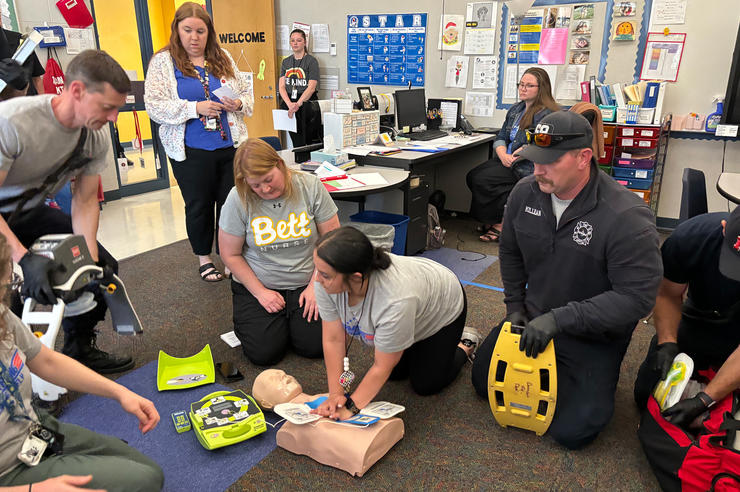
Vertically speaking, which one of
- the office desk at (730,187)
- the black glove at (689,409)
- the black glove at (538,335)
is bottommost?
the black glove at (689,409)

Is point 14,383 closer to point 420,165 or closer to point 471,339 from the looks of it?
point 471,339

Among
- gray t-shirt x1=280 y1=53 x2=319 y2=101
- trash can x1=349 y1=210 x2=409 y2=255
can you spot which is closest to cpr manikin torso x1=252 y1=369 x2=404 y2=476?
trash can x1=349 y1=210 x2=409 y2=255

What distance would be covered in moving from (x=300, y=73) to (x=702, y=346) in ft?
14.5

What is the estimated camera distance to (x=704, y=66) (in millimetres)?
3920

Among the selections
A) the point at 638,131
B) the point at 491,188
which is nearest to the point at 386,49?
the point at 491,188

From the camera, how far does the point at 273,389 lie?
2.01 metres

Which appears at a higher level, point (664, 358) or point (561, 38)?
point (561, 38)

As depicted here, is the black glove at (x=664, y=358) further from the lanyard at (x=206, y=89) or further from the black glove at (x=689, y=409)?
the lanyard at (x=206, y=89)

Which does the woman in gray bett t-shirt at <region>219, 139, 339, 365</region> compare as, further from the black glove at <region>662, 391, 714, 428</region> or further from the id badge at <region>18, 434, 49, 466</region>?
the black glove at <region>662, 391, 714, 428</region>

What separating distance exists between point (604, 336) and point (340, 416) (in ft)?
3.20

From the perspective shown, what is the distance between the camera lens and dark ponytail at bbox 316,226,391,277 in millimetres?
1616

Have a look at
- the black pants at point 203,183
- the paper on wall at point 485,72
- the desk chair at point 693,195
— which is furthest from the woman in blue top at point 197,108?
→ the desk chair at point 693,195

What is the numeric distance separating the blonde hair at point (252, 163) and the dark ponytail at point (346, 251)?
617 millimetres

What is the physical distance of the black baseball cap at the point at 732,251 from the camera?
5.10 ft
